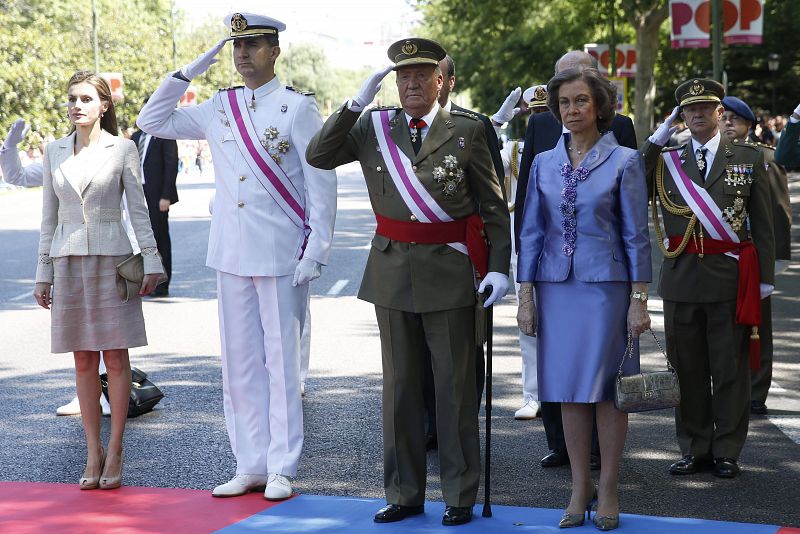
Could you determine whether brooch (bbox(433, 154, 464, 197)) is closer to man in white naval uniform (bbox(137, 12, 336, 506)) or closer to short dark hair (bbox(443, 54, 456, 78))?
man in white naval uniform (bbox(137, 12, 336, 506))

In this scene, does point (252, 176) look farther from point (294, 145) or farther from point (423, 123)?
point (423, 123)

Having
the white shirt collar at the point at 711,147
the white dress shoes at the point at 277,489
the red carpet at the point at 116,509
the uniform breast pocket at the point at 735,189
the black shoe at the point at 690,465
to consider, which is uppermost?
the white shirt collar at the point at 711,147

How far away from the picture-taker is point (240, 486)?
6.19m

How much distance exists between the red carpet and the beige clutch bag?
3.20ft

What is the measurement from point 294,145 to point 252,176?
251 millimetres

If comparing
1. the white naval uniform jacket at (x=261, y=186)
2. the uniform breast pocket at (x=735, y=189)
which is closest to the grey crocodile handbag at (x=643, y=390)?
the uniform breast pocket at (x=735, y=189)

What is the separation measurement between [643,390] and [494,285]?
0.78 m

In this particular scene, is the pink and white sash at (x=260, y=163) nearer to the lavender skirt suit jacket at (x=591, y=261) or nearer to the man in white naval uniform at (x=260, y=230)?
the man in white naval uniform at (x=260, y=230)

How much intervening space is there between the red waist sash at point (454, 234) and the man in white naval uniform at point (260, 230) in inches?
21.4

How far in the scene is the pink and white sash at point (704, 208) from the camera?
6551 mm

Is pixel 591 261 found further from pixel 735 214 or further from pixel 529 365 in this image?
pixel 529 365

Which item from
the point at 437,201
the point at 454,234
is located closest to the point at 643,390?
the point at 454,234

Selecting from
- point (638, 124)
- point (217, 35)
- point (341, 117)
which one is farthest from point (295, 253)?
point (217, 35)

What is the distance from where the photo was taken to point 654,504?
5973 millimetres
